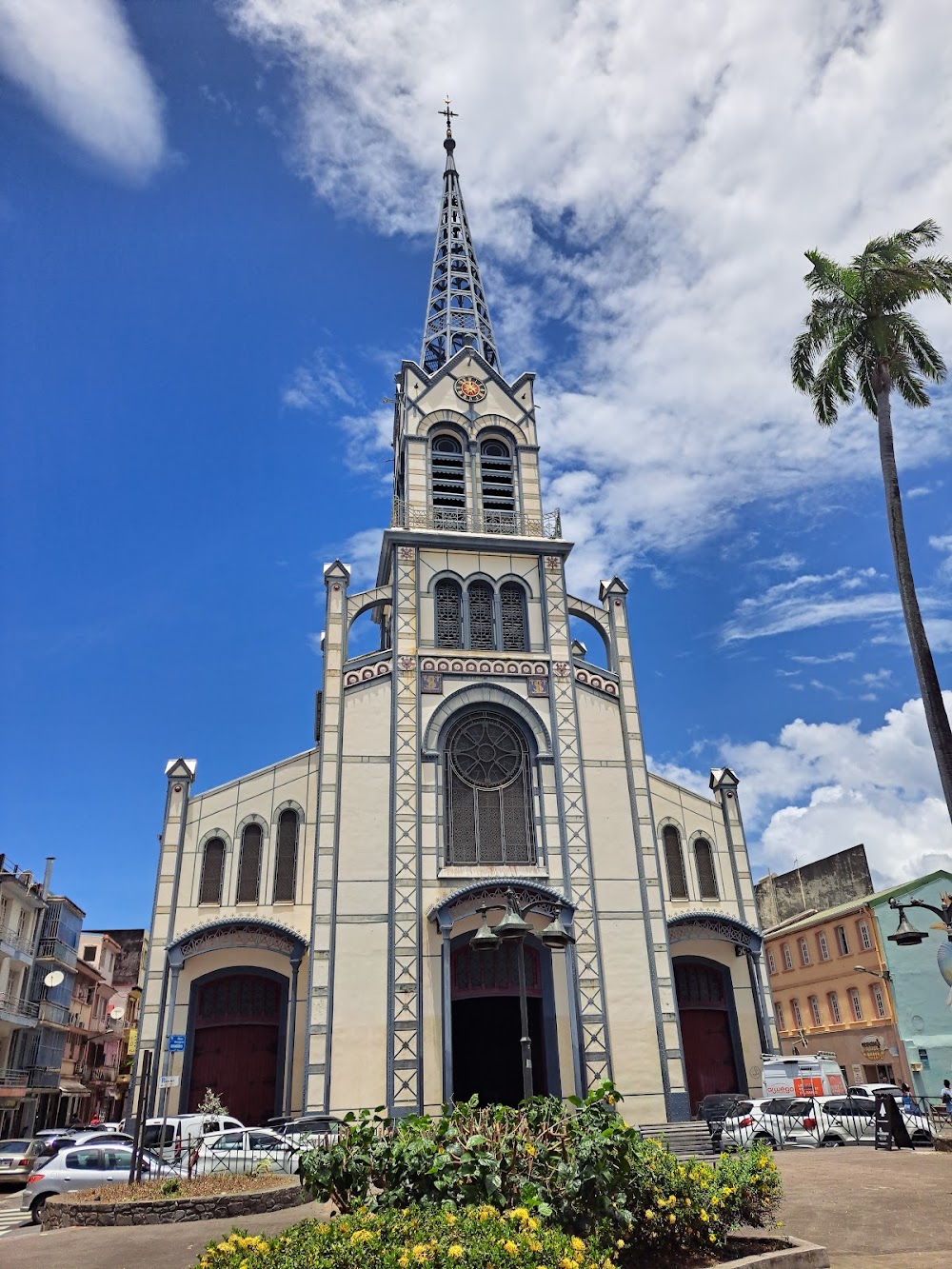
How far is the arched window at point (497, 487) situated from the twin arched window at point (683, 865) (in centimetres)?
1178

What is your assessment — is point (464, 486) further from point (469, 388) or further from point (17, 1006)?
point (17, 1006)

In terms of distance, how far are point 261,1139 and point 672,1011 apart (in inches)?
482

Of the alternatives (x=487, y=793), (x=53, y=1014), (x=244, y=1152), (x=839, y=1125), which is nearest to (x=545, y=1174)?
(x=244, y=1152)

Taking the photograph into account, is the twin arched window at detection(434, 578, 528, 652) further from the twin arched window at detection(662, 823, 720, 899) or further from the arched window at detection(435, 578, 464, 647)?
the twin arched window at detection(662, 823, 720, 899)

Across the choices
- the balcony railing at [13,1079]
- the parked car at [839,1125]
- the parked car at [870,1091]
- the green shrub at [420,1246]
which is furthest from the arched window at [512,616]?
the balcony railing at [13,1079]

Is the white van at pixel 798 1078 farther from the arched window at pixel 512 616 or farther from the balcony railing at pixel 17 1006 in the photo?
the balcony railing at pixel 17 1006

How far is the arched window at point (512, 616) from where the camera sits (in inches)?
1230

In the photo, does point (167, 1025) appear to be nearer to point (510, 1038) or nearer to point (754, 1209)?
point (510, 1038)

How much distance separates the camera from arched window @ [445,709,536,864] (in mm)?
28031

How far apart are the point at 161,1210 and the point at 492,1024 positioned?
47.3 feet

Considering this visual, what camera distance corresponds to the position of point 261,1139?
65.2 ft

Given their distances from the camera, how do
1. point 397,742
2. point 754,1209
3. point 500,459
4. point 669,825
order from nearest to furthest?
1. point 754,1209
2. point 397,742
3. point 669,825
4. point 500,459

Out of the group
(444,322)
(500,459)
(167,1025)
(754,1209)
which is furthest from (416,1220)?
(444,322)

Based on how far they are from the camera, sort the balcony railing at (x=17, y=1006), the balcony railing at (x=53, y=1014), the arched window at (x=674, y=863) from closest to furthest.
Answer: the arched window at (x=674, y=863) < the balcony railing at (x=17, y=1006) < the balcony railing at (x=53, y=1014)
